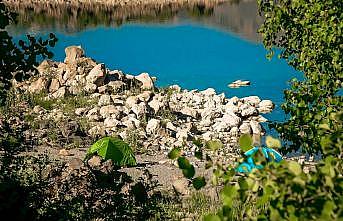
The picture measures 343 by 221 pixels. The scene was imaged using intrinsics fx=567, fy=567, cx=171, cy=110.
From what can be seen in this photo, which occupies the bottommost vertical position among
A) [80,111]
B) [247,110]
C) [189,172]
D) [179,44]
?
[179,44]

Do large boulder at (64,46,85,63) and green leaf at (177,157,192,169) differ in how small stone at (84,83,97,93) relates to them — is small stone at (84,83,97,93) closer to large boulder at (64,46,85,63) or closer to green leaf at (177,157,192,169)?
large boulder at (64,46,85,63)

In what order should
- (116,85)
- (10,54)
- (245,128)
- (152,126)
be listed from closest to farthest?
(10,54), (152,126), (245,128), (116,85)

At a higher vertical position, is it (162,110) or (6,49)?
(6,49)

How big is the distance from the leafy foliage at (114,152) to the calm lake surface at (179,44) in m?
11.0

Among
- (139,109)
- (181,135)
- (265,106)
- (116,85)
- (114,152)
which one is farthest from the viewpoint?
(265,106)

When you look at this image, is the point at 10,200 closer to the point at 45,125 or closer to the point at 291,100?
the point at 291,100

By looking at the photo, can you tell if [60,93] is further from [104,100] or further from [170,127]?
[170,127]

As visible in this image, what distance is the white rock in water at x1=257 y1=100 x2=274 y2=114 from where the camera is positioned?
26.7 m

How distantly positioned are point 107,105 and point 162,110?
2.30m

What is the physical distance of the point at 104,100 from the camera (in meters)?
23.8

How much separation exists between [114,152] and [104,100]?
7554mm

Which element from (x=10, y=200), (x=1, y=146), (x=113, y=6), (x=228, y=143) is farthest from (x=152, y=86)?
(x=113, y=6)

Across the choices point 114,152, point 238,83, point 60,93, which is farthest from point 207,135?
point 238,83

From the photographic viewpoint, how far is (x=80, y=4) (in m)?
67.0
